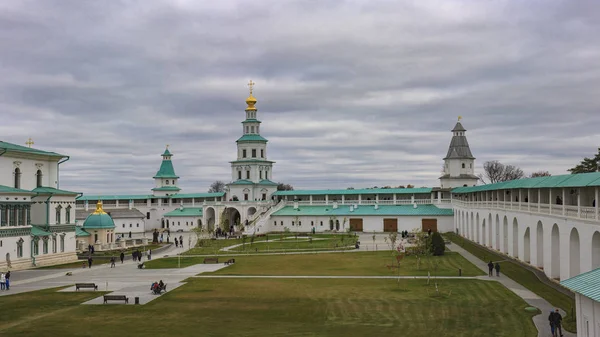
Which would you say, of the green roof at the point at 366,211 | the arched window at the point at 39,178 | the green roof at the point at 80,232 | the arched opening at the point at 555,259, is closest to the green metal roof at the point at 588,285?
the arched opening at the point at 555,259

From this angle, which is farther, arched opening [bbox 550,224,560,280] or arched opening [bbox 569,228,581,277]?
arched opening [bbox 550,224,560,280]

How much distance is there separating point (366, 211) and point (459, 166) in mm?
14954

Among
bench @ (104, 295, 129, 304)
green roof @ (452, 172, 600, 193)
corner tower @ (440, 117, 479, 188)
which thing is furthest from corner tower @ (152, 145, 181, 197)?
bench @ (104, 295, 129, 304)

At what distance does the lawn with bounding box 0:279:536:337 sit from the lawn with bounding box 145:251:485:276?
6.59 metres

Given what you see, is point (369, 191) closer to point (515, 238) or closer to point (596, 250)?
point (515, 238)

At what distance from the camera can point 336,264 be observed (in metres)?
50.0

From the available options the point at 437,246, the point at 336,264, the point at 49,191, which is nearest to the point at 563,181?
the point at 336,264

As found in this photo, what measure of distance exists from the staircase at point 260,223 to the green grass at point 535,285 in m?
38.6

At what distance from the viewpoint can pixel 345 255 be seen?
2254 inches

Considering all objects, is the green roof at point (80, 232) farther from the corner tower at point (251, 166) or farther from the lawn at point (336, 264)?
the corner tower at point (251, 166)

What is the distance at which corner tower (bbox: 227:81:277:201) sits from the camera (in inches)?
3937

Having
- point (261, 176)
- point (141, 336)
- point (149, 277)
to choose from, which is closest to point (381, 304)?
point (141, 336)

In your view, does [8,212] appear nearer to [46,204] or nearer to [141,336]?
[46,204]

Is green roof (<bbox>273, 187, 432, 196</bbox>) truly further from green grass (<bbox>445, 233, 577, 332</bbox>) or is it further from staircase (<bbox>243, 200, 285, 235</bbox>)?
green grass (<bbox>445, 233, 577, 332</bbox>)
